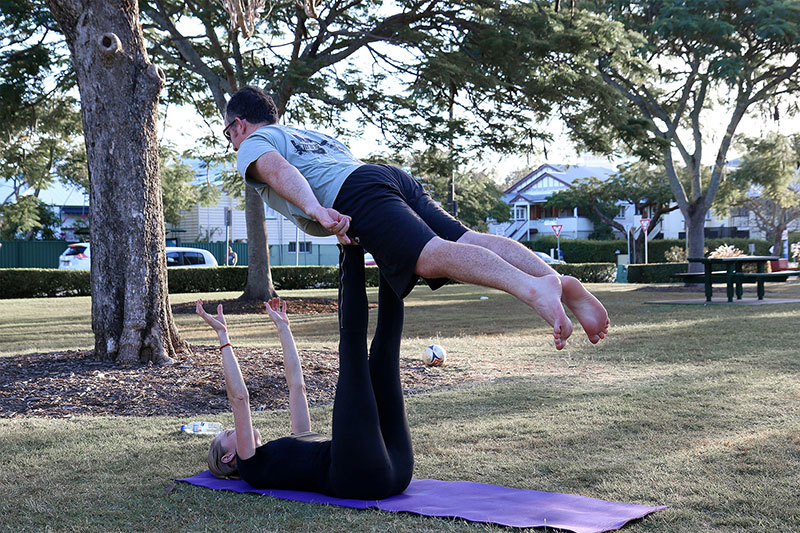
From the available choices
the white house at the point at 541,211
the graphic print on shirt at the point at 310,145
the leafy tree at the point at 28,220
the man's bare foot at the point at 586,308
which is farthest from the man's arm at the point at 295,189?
the white house at the point at 541,211

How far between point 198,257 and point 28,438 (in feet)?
82.2

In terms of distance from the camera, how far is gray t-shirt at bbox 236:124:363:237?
12.1ft

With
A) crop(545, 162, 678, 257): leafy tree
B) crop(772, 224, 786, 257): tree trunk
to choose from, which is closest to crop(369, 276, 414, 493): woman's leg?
crop(545, 162, 678, 257): leafy tree

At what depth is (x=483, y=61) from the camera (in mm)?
14172

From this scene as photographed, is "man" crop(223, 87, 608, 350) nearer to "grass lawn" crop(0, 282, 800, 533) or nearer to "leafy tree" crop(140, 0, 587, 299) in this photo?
"grass lawn" crop(0, 282, 800, 533)

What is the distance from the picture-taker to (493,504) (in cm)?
345

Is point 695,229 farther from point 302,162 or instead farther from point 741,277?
point 302,162

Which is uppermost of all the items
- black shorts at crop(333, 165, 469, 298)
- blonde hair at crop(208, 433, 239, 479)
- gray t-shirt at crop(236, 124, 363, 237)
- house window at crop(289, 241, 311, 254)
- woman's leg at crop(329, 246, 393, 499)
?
house window at crop(289, 241, 311, 254)

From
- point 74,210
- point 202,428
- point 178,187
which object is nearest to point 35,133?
point 202,428

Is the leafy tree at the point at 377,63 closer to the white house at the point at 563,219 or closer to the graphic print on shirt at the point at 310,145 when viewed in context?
the graphic print on shirt at the point at 310,145

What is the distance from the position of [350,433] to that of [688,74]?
848 inches

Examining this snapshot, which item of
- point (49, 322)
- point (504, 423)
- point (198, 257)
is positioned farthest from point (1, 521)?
point (198, 257)

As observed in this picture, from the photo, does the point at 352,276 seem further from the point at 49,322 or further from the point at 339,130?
the point at 339,130

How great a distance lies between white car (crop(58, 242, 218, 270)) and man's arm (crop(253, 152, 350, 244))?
2538cm
